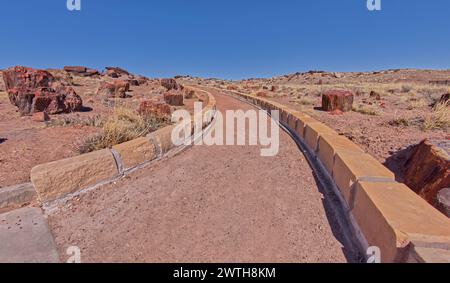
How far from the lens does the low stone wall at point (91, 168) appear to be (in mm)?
2428

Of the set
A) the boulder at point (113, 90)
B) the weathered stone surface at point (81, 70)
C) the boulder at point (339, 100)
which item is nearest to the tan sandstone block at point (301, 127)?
the boulder at point (339, 100)

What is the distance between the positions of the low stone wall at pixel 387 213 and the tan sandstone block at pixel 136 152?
262cm

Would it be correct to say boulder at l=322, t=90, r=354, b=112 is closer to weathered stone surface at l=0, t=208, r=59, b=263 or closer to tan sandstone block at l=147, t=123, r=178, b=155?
tan sandstone block at l=147, t=123, r=178, b=155

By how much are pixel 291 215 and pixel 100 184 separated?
89.2 inches

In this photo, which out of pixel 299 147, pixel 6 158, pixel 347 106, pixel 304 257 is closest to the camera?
pixel 304 257

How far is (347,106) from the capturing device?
8227 mm

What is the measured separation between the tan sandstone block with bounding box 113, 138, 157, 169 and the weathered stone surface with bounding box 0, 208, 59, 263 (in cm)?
108

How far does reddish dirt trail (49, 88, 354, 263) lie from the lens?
1879mm

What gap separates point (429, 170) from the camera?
251 cm

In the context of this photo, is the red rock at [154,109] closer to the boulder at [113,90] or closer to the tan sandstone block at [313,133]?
the tan sandstone block at [313,133]

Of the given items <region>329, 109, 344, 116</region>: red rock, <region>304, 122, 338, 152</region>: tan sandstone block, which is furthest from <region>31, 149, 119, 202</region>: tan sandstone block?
<region>329, 109, 344, 116</region>: red rock
